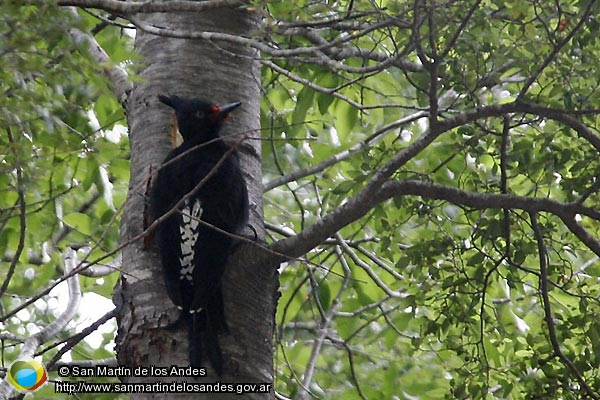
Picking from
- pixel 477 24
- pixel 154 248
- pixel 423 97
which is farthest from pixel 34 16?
→ pixel 423 97

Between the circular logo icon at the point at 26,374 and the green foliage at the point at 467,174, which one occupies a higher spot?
the green foliage at the point at 467,174

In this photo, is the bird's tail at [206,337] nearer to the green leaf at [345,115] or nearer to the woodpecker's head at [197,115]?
the woodpecker's head at [197,115]

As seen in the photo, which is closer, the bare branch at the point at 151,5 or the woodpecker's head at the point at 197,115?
the bare branch at the point at 151,5

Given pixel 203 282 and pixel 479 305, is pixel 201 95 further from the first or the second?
pixel 479 305

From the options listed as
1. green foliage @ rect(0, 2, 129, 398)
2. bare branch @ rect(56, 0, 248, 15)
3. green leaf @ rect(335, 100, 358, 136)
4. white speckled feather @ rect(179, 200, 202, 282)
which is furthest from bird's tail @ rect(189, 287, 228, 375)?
green leaf @ rect(335, 100, 358, 136)

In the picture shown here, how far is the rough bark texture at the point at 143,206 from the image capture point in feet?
8.53

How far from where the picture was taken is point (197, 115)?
9.62ft

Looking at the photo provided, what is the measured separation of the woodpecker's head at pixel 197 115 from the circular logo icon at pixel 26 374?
0.91 meters

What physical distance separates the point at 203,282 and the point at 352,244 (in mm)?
1770

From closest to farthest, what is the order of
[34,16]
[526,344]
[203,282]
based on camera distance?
[34,16]
[203,282]
[526,344]

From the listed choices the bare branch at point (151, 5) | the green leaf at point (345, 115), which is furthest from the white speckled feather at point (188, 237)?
the green leaf at point (345, 115)

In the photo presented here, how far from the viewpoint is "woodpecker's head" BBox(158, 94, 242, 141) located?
115 inches

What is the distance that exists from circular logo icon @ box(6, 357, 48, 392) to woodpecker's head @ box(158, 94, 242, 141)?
2.97 feet

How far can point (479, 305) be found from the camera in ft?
12.4
